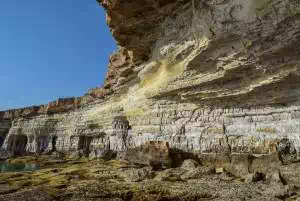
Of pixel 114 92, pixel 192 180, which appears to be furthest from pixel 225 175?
pixel 114 92

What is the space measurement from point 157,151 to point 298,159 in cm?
1080

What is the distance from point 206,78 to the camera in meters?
25.7

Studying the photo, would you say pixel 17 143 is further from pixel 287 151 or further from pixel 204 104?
pixel 287 151

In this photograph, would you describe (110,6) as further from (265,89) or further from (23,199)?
(23,199)

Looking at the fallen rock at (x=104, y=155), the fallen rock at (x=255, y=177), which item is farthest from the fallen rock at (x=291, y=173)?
the fallen rock at (x=104, y=155)

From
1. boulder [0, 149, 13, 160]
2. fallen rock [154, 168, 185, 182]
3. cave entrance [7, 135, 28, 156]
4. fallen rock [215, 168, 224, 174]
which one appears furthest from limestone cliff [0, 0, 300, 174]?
cave entrance [7, 135, 28, 156]

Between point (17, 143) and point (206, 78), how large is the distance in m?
38.2

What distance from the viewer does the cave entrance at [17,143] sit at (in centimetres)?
4997

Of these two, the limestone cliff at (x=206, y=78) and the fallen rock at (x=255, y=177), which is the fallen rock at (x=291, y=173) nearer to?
the fallen rock at (x=255, y=177)

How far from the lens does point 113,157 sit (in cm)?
3456

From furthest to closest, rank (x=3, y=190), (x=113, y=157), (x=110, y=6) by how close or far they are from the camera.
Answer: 1. (x=113, y=157)
2. (x=110, y=6)
3. (x=3, y=190)

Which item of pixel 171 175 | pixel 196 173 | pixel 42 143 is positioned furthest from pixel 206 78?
pixel 42 143

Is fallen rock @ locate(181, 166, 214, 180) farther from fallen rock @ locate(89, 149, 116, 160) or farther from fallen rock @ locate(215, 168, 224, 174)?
fallen rock @ locate(89, 149, 116, 160)

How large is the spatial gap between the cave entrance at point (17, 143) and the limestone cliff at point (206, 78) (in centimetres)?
1637
